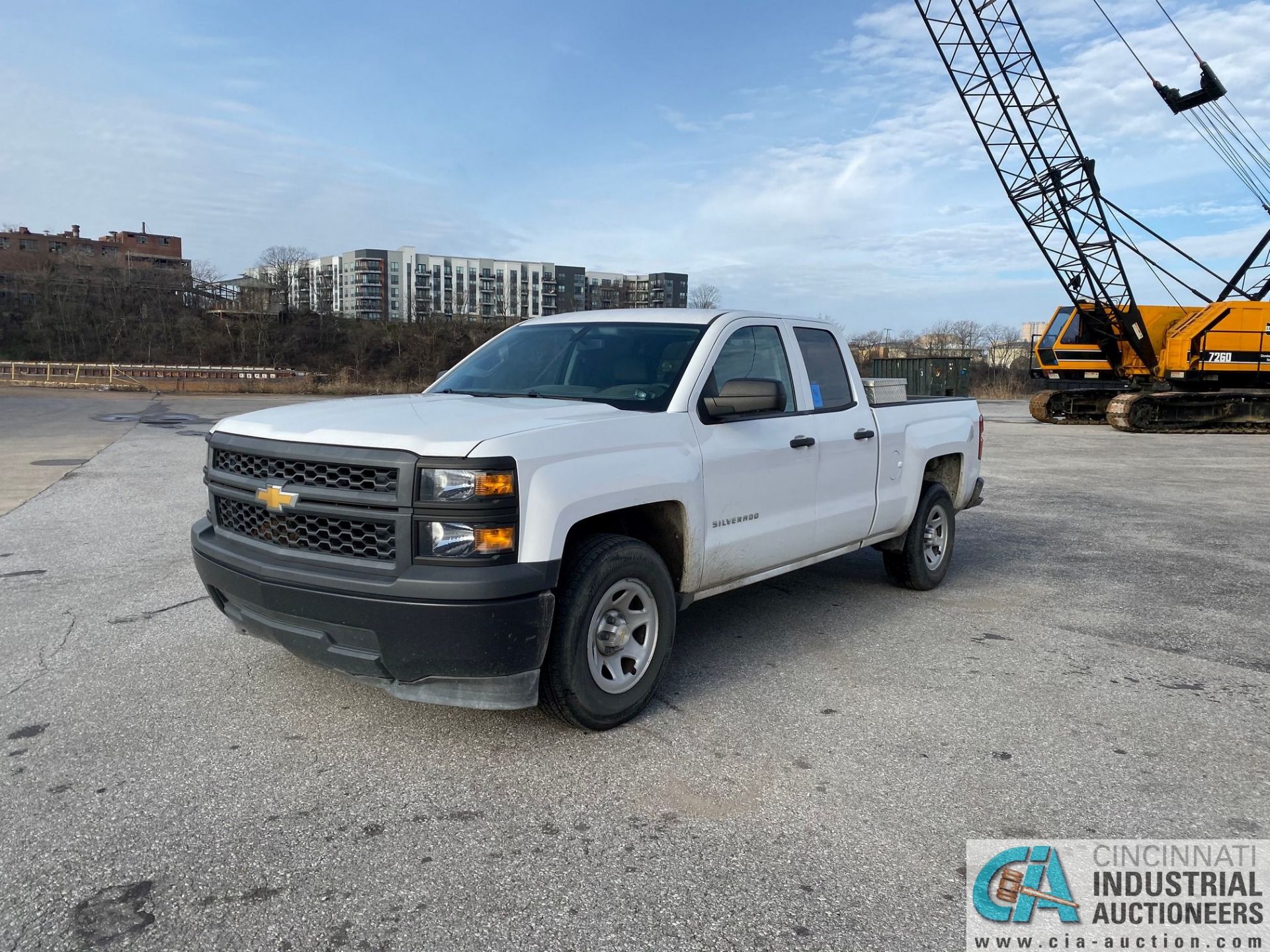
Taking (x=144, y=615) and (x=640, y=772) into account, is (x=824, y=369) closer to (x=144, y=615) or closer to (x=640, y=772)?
(x=640, y=772)

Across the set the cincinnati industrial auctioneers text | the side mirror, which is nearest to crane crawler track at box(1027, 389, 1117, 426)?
the side mirror

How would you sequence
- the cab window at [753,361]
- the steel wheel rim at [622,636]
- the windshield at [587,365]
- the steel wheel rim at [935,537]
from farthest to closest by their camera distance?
the steel wheel rim at [935,537] → the cab window at [753,361] → the windshield at [587,365] → the steel wheel rim at [622,636]

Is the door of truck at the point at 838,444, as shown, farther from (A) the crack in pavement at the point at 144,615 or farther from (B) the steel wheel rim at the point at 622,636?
(A) the crack in pavement at the point at 144,615

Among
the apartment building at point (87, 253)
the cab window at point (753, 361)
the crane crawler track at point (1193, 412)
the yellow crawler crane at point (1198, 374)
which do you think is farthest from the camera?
the apartment building at point (87, 253)

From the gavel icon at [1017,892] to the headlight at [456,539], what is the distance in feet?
6.79

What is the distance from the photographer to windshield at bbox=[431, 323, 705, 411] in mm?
4566

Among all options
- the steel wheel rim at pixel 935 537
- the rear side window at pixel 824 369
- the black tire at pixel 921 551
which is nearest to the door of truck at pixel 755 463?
the rear side window at pixel 824 369

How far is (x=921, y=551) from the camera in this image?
6.42 m

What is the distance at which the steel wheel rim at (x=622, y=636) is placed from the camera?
3.84 meters

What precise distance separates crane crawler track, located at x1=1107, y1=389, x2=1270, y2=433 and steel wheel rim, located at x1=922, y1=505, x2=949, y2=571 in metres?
19.3

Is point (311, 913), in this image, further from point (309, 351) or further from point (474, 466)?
point (309, 351)

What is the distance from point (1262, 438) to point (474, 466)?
24450mm

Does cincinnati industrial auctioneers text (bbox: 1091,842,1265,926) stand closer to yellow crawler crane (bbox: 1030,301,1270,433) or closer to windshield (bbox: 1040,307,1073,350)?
yellow crawler crane (bbox: 1030,301,1270,433)

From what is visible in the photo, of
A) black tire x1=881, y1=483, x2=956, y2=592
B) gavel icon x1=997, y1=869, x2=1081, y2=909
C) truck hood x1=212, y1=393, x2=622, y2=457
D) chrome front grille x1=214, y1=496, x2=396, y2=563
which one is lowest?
gavel icon x1=997, y1=869, x2=1081, y2=909
